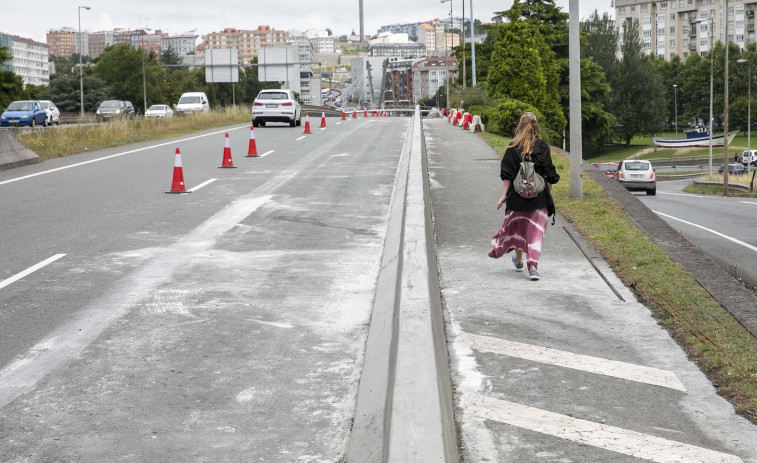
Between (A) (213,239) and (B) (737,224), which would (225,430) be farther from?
(B) (737,224)

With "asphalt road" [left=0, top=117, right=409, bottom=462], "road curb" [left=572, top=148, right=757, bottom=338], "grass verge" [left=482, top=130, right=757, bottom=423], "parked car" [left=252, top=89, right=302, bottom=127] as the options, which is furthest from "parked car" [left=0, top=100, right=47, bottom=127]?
"grass verge" [left=482, top=130, right=757, bottom=423]

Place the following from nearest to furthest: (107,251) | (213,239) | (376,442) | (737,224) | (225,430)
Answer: (376,442) → (225,430) → (107,251) → (213,239) → (737,224)

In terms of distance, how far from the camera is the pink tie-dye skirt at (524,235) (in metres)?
8.92

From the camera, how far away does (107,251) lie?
10102 millimetres

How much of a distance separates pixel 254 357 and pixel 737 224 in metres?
25.7

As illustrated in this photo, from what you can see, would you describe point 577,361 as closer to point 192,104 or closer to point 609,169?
point 192,104

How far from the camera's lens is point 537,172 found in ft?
29.9

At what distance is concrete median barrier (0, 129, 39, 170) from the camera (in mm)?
21047

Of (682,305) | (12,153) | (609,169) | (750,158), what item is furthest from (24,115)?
(750,158)

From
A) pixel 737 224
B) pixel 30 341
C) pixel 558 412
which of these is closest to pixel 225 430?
pixel 558 412

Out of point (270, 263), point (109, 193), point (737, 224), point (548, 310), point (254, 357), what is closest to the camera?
point (254, 357)

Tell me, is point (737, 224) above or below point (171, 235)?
below

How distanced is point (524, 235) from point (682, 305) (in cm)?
193

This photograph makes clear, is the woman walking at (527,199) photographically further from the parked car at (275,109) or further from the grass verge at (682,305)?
the parked car at (275,109)
